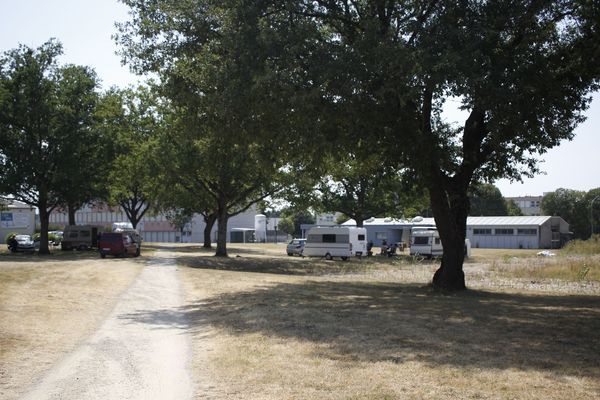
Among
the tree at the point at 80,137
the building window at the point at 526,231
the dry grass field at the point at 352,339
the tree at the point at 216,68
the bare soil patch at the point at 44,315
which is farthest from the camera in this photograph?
the building window at the point at 526,231

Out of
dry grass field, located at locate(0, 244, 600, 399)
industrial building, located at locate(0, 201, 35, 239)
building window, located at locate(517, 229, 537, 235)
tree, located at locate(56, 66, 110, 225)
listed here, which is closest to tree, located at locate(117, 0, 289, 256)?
dry grass field, located at locate(0, 244, 600, 399)

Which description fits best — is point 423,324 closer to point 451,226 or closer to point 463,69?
point 463,69

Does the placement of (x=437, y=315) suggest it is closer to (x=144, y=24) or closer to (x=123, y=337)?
(x=123, y=337)

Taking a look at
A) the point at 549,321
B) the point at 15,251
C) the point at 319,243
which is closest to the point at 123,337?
the point at 549,321

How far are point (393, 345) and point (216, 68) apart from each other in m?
10.7

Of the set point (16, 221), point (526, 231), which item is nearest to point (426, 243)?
point (526, 231)

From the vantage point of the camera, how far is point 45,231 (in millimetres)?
48781

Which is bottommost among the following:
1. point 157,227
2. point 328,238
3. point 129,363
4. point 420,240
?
point 129,363

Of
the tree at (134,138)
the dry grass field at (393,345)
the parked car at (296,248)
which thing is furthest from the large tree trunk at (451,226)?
the parked car at (296,248)

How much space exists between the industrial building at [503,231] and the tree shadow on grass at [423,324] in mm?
63474

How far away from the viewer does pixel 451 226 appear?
20.8 m

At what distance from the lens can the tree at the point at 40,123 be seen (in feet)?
143

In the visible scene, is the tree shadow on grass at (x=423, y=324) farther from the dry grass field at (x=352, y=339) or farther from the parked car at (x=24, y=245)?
the parked car at (x=24, y=245)

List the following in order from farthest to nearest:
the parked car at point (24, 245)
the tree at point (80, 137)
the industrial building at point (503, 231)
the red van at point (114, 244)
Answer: the industrial building at point (503, 231), the parked car at point (24, 245), the tree at point (80, 137), the red van at point (114, 244)
